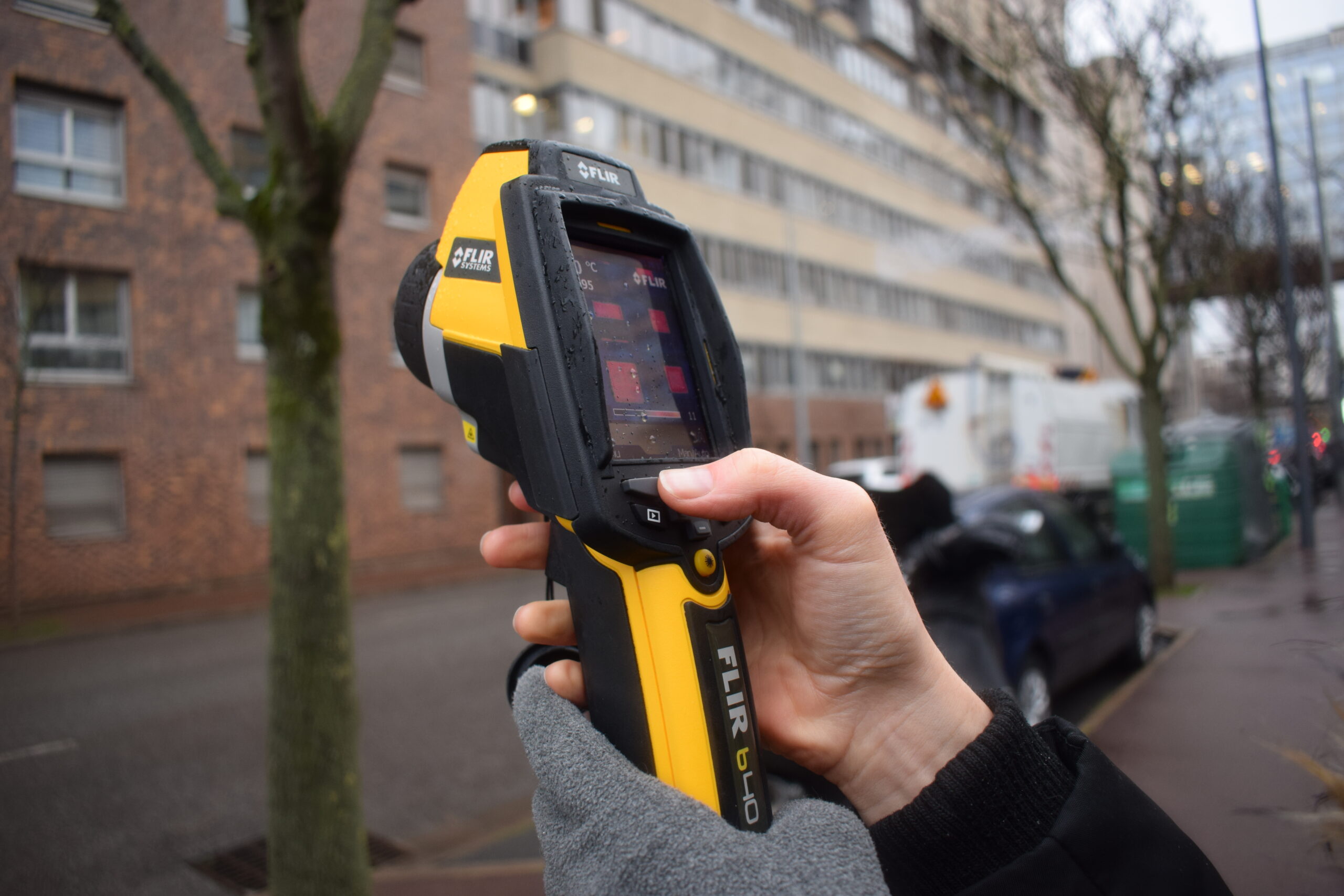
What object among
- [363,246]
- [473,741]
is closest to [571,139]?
[363,246]

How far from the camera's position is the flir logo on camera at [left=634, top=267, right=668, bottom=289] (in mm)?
1519

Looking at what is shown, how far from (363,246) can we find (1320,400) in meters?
17.4

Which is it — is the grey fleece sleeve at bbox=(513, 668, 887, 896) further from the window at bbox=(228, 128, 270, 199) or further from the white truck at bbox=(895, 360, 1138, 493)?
the window at bbox=(228, 128, 270, 199)

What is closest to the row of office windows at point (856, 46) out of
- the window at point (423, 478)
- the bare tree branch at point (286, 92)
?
the window at point (423, 478)

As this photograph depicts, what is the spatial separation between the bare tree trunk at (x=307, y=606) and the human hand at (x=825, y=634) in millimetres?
1797

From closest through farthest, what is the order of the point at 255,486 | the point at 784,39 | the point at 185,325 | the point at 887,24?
the point at 185,325 → the point at 255,486 → the point at 784,39 → the point at 887,24

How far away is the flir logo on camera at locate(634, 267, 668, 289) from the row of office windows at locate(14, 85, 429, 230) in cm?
1202

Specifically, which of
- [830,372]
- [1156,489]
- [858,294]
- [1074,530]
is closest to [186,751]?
[1074,530]

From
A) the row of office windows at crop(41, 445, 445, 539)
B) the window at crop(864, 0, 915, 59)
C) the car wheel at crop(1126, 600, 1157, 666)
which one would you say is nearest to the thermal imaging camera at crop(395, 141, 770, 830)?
the car wheel at crop(1126, 600, 1157, 666)

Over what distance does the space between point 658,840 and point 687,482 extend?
448 mm

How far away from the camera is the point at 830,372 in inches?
1366

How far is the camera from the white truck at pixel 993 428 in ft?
56.3

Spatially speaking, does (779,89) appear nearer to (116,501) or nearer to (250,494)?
(250,494)

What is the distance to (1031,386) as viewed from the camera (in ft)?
59.0
